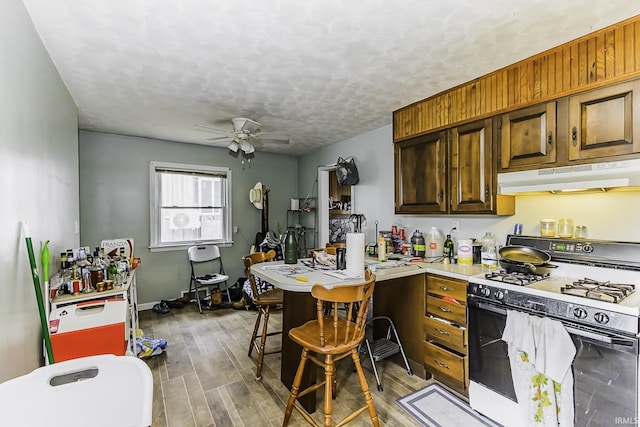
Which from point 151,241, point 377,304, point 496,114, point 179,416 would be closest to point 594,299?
point 496,114

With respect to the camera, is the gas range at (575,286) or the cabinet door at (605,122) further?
the cabinet door at (605,122)

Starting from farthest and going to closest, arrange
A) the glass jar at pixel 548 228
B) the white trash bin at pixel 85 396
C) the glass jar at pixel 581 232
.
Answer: the glass jar at pixel 548 228 < the glass jar at pixel 581 232 < the white trash bin at pixel 85 396

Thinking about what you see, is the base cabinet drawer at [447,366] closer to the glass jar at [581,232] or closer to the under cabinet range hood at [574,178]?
the glass jar at [581,232]

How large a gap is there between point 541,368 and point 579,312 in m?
0.38

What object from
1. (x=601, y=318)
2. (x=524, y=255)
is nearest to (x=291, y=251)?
(x=524, y=255)

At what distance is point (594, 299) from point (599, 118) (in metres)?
1.11

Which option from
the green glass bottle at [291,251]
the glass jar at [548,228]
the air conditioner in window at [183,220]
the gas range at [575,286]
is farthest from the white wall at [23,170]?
the glass jar at [548,228]

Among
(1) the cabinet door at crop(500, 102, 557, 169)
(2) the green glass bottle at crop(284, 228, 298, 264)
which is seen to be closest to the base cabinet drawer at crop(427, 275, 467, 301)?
(1) the cabinet door at crop(500, 102, 557, 169)

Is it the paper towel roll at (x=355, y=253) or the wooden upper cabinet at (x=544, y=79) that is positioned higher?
the wooden upper cabinet at (x=544, y=79)

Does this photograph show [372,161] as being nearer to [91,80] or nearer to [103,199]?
[91,80]

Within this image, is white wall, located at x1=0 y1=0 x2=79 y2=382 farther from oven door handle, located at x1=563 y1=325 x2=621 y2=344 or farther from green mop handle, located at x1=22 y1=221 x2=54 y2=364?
oven door handle, located at x1=563 y1=325 x2=621 y2=344

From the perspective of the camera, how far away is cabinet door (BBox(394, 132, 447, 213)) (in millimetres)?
2762

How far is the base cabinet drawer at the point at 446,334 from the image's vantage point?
218cm

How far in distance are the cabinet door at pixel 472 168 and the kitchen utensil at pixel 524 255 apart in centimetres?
35
